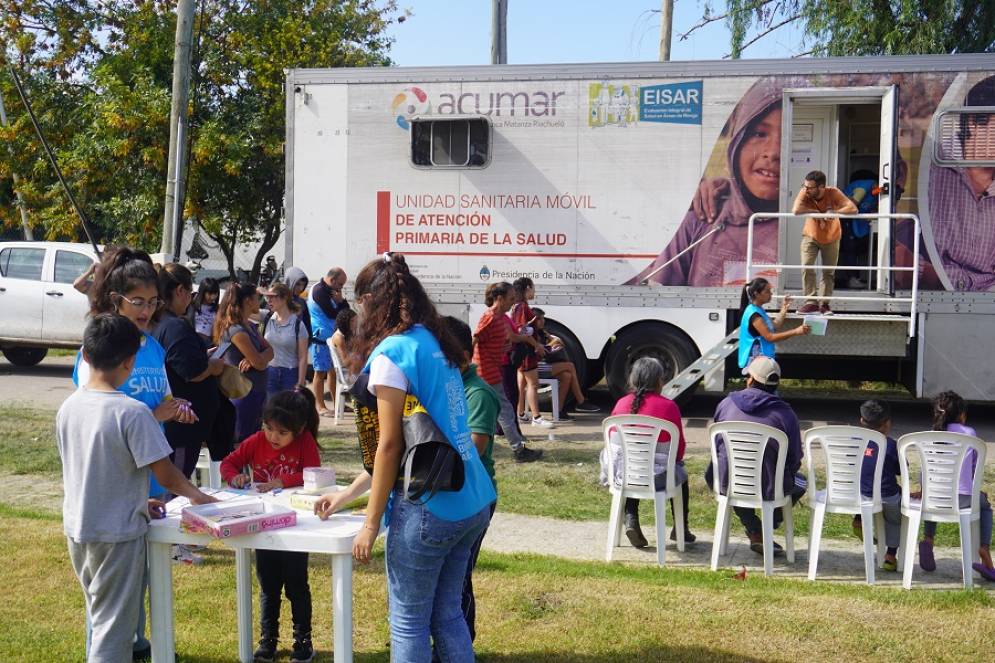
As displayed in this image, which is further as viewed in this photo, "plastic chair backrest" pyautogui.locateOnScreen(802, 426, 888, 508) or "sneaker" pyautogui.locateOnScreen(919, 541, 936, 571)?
"sneaker" pyautogui.locateOnScreen(919, 541, 936, 571)

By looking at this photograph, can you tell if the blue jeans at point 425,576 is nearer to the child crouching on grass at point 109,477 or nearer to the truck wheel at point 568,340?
the child crouching on grass at point 109,477

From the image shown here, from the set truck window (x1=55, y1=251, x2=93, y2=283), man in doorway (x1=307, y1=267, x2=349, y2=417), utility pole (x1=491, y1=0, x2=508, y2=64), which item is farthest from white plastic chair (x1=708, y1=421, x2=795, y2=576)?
utility pole (x1=491, y1=0, x2=508, y2=64)

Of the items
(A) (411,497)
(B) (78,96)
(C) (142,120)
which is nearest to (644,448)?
(A) (411,497)

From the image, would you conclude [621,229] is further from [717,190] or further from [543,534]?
[543,534]

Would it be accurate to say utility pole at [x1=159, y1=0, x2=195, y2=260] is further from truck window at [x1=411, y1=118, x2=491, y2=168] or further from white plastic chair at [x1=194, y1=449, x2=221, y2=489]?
white plastic chair at [x1=194, y1=449, x2=221, y2=489]

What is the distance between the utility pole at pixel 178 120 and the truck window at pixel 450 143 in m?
3.30

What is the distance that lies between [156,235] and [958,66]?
12845 mm

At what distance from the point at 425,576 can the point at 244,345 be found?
3.65 m

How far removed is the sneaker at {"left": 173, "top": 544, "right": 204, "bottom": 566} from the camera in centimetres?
604

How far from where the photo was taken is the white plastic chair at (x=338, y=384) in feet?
35.2

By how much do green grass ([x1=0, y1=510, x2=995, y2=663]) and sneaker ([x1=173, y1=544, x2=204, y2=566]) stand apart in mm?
70

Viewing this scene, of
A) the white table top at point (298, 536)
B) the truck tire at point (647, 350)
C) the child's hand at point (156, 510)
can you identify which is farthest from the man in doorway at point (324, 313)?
the white table top at point (298, 536)

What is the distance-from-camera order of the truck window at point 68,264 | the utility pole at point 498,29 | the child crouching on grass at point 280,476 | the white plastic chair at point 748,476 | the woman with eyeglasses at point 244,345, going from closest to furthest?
the child crouching on grass at point 280,476, the white plastic chair at point 748,476, the woman with eyeglasses at point 244,345, the truck window at point 68,264, the utility pole at point 498,29

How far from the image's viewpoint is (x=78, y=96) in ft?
63.8
